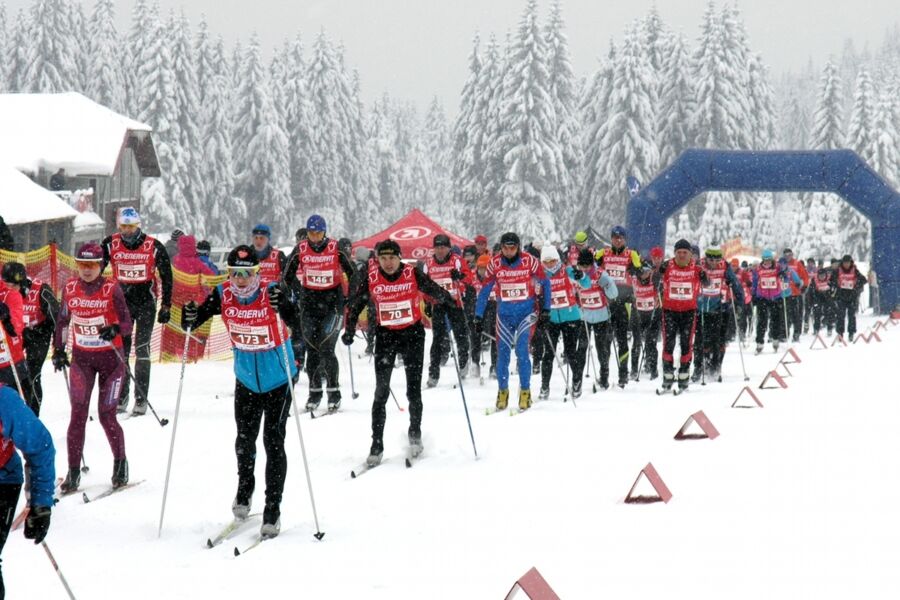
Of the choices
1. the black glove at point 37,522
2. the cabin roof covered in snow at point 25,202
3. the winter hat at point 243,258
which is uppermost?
the cabin roof covered in snow at point 25,202

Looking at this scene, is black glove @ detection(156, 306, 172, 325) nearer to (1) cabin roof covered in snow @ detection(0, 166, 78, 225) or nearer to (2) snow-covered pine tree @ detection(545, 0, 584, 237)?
(1) cabin roof covered in snow @ detection(0, 166, 78, 225)

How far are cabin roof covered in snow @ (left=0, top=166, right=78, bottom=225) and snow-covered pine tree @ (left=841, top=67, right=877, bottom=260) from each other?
45351 mm

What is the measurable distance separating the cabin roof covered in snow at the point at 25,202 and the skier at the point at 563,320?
17.1 meters

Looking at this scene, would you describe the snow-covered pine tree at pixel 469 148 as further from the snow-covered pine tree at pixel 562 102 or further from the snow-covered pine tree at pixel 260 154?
the snow-covered pine tree at pixel 260 154

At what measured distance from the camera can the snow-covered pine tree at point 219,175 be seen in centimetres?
5891

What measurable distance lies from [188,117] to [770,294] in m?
40.1

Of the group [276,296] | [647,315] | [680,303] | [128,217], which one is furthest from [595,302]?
[276,296]

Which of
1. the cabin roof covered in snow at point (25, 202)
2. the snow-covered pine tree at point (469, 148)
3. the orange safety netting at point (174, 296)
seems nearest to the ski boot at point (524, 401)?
the orange safety netting at point (174, 296)

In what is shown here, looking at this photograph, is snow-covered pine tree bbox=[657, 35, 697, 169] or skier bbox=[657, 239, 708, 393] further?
snow-covered pine tree bbox=[657, 35, 697, 169]

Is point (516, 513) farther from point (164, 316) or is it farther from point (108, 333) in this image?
point (164, 316)

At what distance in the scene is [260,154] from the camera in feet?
198

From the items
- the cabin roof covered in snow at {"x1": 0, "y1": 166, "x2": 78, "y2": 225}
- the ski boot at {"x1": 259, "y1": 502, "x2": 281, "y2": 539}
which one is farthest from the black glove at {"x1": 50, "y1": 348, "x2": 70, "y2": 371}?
the cabin roof covered in snow at {"x1": 0, "y1": 166, "x2": 78, "y2": 225}

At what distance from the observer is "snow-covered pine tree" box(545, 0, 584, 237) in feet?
176

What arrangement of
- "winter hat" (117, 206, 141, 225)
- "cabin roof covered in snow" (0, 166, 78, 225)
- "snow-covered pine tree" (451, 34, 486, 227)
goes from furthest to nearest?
"snow-covered pine tree" (451, 34, 486, 227)
"cabin roof covered in snow" (0, 166, 78, 225)
"winter hat" (117, 206, 141, 225)
